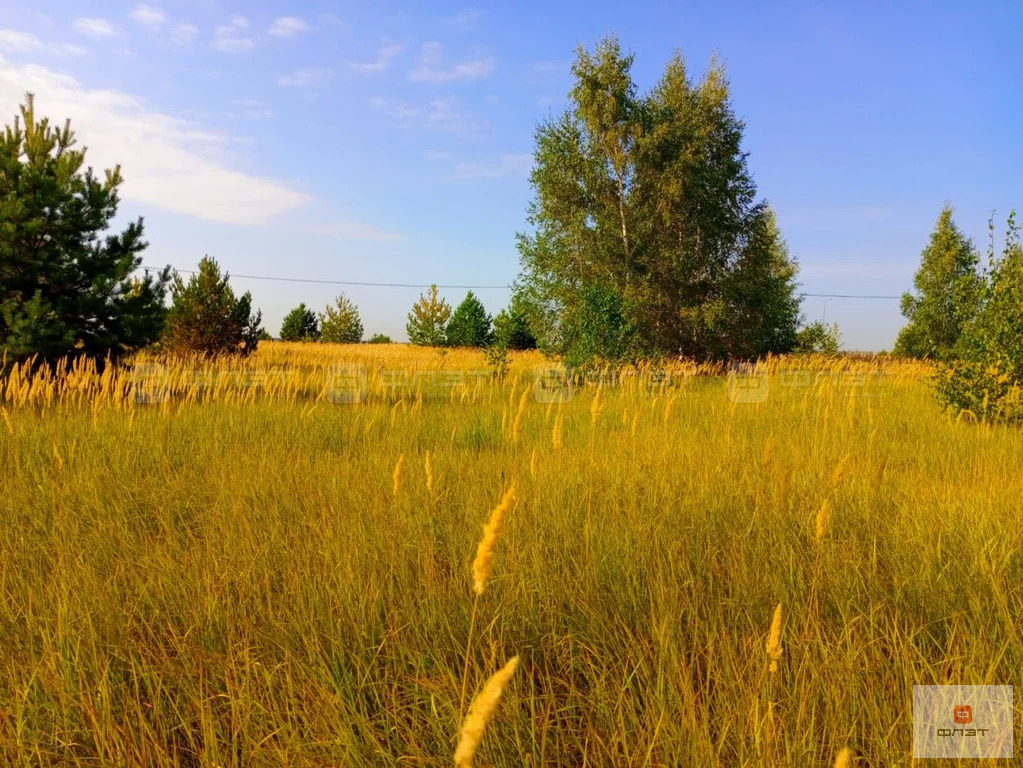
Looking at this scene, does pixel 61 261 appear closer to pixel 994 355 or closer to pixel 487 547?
pixel 487 547

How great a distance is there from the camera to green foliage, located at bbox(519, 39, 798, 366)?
64.6ft

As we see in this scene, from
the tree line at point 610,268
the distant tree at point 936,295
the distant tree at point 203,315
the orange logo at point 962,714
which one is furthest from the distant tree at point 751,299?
the orange logo at point 962,714

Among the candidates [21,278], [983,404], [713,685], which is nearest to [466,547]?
[713,685]

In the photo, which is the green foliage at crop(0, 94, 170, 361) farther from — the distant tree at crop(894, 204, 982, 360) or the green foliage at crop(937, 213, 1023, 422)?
the distant tree at crop(894, 204, 982, 360)

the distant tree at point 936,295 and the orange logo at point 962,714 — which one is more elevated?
the distant tree at point 936,295

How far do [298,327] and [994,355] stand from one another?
4207 centimetres

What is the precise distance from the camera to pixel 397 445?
4629mm

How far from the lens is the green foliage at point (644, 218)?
19688 millimetres

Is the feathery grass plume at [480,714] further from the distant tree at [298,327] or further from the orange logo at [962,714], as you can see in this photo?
the distant tree at [298,327]

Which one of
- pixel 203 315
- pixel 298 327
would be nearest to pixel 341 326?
pixel 298 327

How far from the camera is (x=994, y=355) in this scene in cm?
632

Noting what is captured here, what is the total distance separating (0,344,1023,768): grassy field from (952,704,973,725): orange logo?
0.10 meters

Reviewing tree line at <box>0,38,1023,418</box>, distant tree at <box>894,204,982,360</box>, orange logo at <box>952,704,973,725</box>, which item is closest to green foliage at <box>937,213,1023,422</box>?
tree line at <box>0,38,1023,418</box>

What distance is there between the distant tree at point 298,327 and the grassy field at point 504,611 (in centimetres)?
4072
